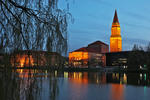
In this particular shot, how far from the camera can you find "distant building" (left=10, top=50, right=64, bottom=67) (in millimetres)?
2941

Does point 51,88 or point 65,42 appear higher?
point 65,42

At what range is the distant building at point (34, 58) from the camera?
294 centimetres

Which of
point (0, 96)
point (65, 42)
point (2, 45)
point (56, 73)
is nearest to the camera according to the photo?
point (0, 96)

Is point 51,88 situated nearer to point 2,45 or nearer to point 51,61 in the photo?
point 51,61

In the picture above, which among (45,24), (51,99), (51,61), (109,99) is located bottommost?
(109,99)

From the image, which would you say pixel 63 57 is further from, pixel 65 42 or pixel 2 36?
pixel 2 36

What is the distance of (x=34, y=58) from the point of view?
3.03 m

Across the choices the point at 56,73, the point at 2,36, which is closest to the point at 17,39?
the point at 2,36

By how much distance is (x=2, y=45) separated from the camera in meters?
2.85

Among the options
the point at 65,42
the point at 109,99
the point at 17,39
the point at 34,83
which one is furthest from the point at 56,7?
the point at 109,99

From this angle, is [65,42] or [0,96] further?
[65,42]

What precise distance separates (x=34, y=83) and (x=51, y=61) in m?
0.45

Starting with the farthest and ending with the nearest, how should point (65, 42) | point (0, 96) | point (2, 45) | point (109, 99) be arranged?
point (109, 99), point (65, 42), point (2, 45), point (0, 96)

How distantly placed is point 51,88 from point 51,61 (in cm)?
46
